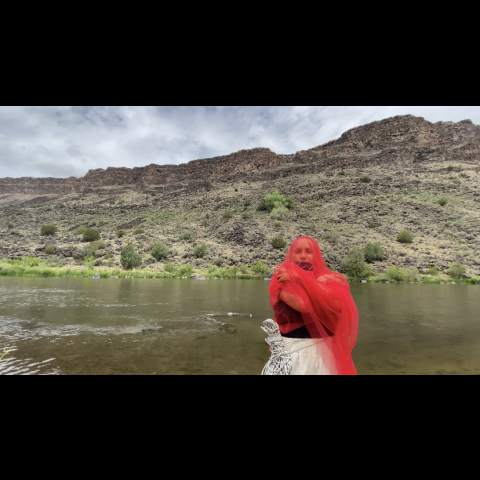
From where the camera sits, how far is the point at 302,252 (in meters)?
1.98

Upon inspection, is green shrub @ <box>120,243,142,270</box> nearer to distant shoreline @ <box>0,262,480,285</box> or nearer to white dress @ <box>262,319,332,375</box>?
distant shoreline @ <box>0,262,480,285</box>

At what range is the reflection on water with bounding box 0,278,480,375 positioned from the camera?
448 centimetres

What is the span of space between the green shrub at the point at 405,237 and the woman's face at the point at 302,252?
31.9 m

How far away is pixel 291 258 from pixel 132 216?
56.8 meters

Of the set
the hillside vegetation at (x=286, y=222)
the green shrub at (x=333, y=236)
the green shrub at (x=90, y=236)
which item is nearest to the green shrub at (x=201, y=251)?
the hillside vegetation at (x=286, y=222)

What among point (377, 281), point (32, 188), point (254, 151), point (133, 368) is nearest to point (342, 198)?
point (377, 281)

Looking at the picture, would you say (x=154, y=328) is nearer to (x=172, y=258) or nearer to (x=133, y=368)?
(x=133, y=368)

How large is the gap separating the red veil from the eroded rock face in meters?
56.2

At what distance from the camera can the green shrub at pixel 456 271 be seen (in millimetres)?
21938

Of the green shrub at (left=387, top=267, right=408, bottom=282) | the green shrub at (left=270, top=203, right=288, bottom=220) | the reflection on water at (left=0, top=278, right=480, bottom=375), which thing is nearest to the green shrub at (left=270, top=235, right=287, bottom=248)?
the green shrub at (left=270, top=203, right=288, bottom=220)

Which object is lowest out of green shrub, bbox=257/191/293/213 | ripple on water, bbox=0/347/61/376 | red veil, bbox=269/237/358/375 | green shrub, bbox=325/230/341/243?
ripple on water, bbox=0/347/61/376

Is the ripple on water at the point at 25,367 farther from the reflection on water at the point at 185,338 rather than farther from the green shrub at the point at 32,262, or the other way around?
the green shrub at the point at 32,262

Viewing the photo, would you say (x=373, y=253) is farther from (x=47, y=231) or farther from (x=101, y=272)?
(x=47, y=231)

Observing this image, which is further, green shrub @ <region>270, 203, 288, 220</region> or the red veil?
green shrub @ <region>270, 203, 288, 220</region>
